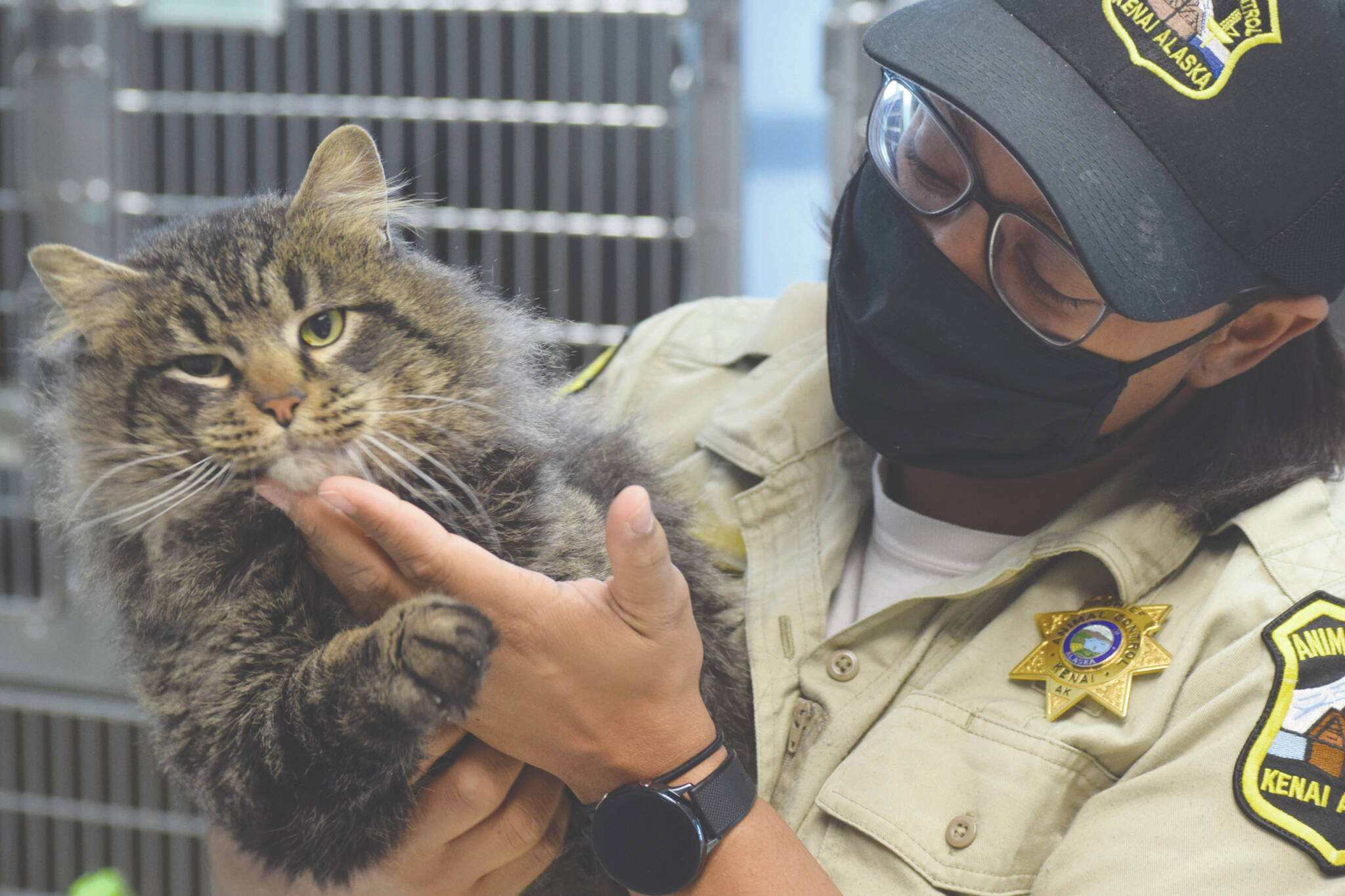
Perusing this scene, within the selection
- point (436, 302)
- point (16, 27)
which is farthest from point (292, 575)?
point (16, 27)

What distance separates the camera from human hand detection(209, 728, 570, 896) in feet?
3.95

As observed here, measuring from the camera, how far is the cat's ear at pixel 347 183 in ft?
4.40

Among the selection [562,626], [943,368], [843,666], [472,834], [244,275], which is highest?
[244,275]

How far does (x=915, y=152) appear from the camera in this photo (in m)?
1.37

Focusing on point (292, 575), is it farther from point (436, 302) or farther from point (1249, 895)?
point (1249, 895)

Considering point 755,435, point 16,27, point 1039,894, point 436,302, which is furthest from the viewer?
point 16,27

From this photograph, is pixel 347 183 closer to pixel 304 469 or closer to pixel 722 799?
pixel 304 469

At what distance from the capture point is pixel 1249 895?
1.05m

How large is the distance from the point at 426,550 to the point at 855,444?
2.58 feet

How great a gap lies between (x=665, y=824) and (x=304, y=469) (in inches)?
21.2

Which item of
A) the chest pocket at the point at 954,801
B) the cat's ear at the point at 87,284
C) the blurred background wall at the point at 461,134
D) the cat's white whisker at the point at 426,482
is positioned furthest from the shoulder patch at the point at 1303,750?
the blurred background wall at the point at 461,134

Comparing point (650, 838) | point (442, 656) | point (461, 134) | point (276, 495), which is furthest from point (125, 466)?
point (461, 134)

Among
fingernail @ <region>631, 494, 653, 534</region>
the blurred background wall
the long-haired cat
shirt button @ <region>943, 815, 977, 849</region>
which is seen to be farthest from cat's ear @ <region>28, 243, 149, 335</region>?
the blurred background wall

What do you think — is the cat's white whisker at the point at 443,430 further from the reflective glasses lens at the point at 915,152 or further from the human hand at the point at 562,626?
the reflective glasses lens at the point at 915,152
